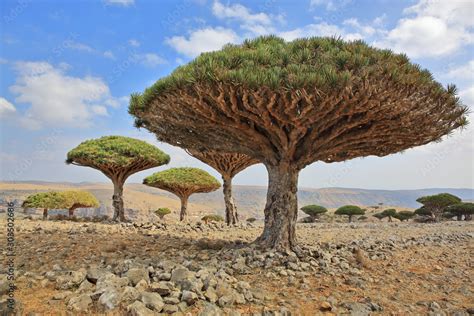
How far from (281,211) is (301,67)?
11.2 ft

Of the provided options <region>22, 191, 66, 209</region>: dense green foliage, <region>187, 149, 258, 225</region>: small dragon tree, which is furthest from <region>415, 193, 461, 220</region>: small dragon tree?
<region>22, 191, 66, 209</region>: dense green foliage

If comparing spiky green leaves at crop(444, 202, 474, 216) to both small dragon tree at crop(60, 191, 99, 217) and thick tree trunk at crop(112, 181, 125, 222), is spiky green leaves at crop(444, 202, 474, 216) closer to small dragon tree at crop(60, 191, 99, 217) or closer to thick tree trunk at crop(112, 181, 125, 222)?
thick tree trunk at crop(112, 181, 125, 222)

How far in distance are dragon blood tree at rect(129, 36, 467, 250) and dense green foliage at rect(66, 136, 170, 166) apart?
10.1m

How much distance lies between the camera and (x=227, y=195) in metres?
18.1

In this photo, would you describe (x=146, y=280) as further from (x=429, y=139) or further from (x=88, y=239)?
(x=429, y=139)

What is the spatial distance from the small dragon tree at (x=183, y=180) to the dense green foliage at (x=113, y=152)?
418cm

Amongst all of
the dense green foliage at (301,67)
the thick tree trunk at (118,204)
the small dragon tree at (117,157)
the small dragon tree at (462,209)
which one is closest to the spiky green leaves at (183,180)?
the small dragon tree at (117,157)

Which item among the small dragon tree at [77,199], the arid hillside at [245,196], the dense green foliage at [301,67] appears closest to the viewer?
the dense green foliage at [301,67]

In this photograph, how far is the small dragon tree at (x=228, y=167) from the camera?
17719mm

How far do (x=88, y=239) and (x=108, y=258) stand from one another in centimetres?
233

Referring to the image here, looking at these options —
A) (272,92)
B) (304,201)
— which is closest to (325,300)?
(272,92)

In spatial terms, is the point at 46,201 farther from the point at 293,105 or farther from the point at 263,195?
the point at 263,195

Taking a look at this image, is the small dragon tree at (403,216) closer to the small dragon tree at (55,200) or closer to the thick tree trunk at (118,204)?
the thick tree trunk at (118,204)

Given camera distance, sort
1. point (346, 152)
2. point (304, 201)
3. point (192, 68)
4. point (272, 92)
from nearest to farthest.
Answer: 1. point (272, 92)
2. point (192, 68)
3. point (346, 152)
4. point (304, 201)
